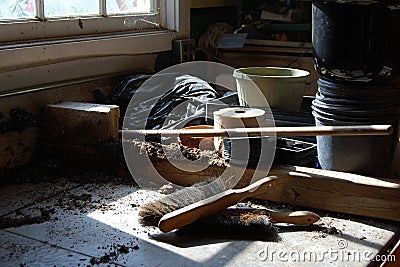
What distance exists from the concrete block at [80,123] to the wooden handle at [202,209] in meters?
0.56

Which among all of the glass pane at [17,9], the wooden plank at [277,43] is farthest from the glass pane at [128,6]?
the wooden plank at [277,43]

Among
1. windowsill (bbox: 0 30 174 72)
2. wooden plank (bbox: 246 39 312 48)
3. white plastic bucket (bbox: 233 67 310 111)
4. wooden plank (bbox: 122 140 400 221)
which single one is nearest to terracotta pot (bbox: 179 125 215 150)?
wooden plank (bbox: 122 140 400 221)

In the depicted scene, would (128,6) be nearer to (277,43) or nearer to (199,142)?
(277,43)

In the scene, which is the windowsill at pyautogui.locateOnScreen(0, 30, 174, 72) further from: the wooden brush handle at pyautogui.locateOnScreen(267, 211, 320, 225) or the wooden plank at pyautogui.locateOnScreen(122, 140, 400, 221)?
the wooden brush handle at pyautogui.locateOnScreen(267, 211, 320, 225)

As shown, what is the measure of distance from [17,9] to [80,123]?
1.47 ft

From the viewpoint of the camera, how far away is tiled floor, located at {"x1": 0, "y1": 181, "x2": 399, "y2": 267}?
1.26 meters

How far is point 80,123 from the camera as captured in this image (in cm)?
186

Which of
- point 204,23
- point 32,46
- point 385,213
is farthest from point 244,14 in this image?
point 385,213

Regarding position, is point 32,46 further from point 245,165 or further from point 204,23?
point 204,23

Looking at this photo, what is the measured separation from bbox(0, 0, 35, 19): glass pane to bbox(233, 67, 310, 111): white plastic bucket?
0.75 meters

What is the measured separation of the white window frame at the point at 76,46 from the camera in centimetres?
184

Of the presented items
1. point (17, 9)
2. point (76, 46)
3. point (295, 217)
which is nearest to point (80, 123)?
point (76, 46)

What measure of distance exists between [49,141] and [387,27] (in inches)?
44.7

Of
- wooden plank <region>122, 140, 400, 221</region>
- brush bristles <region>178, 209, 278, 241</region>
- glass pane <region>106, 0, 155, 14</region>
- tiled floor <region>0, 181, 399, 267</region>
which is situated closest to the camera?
tiled floor <region>0, 181, 399, 267</region>
